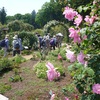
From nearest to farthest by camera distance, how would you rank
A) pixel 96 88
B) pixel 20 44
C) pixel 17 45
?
1. pixel 96 88
2. pixel 17 45
3. pixel 20 44

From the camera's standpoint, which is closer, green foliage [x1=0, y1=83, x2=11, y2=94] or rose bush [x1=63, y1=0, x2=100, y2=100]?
rose bush [x1=63, y1=0, x2=100, y2=100]

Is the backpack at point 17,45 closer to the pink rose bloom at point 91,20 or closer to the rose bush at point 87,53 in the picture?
the rose bush at point 87,53

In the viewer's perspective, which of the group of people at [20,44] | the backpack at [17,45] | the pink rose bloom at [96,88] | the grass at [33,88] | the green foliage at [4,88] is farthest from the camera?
the group of people at [20,44]

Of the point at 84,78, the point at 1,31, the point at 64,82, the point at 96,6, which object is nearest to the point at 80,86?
the point at 84,78

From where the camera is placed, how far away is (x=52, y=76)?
2.83 metres

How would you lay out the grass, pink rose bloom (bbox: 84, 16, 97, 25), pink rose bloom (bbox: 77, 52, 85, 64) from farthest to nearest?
the grass < pink rose bloom (bbox: 84, 16, 97, 25) < pink rose bloom (bbox: 77, 52, 85, 64)

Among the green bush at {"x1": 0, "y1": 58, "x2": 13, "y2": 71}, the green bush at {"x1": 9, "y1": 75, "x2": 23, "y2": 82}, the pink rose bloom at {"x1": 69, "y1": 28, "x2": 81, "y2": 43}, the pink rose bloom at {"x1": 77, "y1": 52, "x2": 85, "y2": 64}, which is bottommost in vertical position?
the green bush at {"x1": 9, "y1": 75, "x2": 23, "y2": 82}

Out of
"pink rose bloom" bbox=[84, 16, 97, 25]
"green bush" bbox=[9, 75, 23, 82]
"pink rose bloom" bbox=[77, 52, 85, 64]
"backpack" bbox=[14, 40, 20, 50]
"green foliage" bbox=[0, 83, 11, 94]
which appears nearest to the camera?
"pink rose bloom" bbox=[77, 52, 85, 64]

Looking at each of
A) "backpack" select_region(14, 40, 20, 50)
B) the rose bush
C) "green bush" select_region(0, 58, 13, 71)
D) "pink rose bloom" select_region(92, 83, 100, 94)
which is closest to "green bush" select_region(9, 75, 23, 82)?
"green bush" select_region(0, 58, 13, 71)

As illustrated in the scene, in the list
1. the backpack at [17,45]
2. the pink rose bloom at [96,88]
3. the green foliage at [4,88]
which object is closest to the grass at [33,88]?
the green foliage at [4,88]

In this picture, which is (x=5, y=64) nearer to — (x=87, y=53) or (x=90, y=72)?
(x=87, y=53)

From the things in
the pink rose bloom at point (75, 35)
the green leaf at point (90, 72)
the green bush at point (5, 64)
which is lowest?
the green bush at point (5, 64)

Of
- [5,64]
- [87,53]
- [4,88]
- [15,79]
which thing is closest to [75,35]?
[87,53]

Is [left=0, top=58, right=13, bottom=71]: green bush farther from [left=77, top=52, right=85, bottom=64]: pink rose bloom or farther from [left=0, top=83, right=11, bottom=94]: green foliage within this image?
[left=77, top=52, right=85, bottom=64]: pink rose bloom
